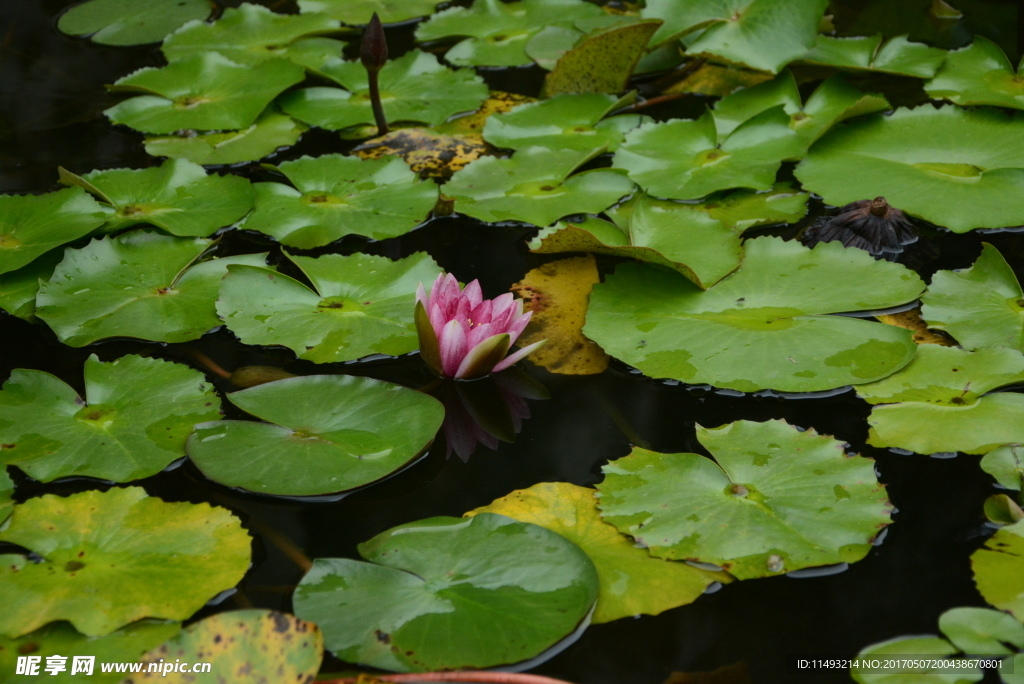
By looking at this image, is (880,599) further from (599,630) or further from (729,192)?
(729,192)

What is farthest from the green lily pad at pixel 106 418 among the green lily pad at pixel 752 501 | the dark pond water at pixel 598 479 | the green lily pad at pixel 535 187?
the green lily pad at pixel 535 187

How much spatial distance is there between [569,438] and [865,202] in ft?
3.39

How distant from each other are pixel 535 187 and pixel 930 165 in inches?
41.2

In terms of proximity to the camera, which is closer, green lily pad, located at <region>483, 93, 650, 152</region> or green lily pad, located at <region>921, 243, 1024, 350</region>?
green lily pad, located at <region>921, 243, 1024, 350</region>

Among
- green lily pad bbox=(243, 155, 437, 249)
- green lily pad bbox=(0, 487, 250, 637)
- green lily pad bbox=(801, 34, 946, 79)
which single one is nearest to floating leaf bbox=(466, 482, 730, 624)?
green lily pad bbox=(0, 487, 250, 637)

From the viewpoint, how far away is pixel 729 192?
7.04 ft

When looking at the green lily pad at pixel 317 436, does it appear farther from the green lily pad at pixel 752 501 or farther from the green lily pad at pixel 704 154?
the green lily pad at pixel 704 154

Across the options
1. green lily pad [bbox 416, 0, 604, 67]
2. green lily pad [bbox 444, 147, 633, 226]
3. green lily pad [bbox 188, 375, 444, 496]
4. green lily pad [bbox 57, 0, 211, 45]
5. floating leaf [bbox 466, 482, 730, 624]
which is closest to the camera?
floating leaf [bbox 466, 482, 730, 624]

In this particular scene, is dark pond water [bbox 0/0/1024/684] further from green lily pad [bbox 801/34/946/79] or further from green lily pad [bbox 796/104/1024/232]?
green lily pad [bbox 801/34/946/79]

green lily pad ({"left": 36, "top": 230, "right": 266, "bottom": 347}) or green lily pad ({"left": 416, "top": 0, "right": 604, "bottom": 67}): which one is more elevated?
green lily pad ({"left": 416, "top": 0, "right": 604, "bottom": 67})

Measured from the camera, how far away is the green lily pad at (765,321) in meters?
1.52

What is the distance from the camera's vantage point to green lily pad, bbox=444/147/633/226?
207 centimetres

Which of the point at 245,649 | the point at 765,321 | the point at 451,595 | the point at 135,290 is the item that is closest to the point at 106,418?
the point at 135,290

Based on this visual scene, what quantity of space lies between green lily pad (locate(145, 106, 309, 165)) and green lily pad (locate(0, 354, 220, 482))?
955 mm
